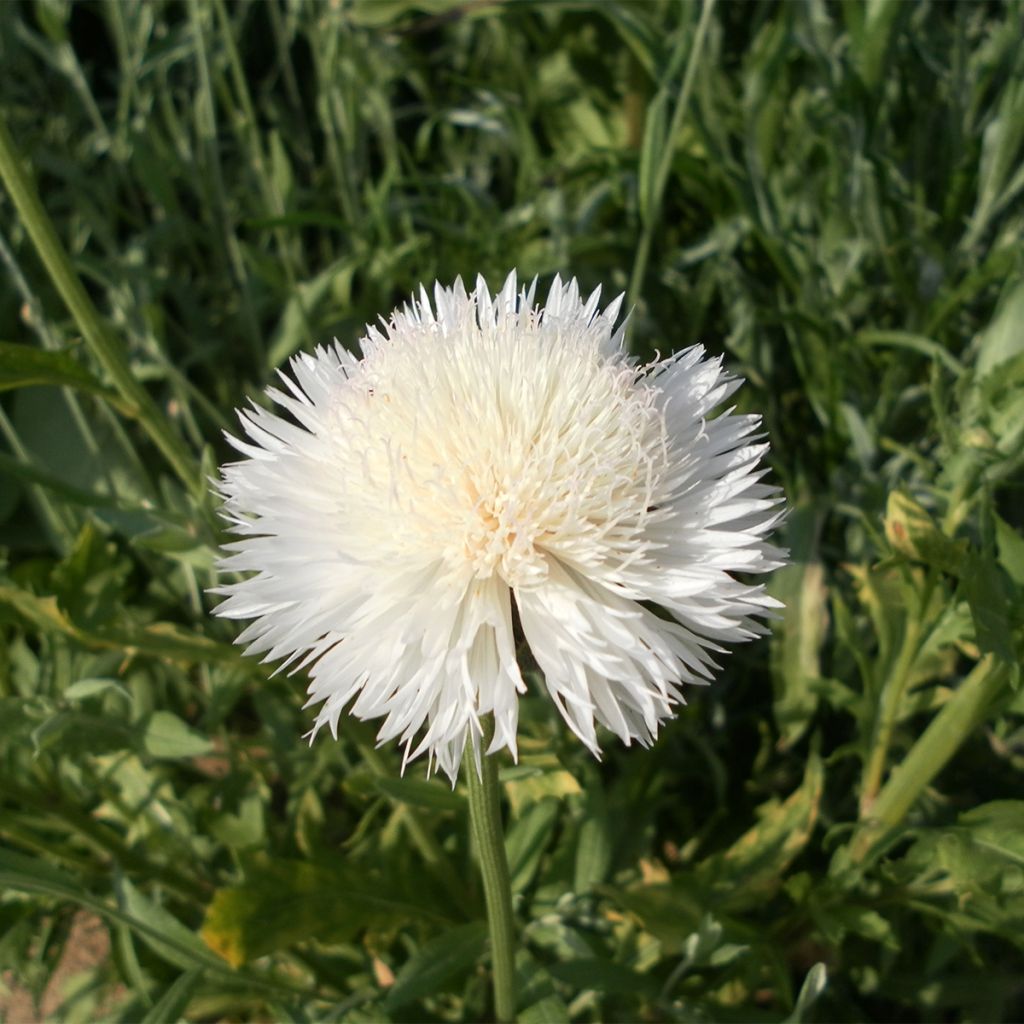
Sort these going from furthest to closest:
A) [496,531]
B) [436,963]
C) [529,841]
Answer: [529,841], [436,963], [496,531]

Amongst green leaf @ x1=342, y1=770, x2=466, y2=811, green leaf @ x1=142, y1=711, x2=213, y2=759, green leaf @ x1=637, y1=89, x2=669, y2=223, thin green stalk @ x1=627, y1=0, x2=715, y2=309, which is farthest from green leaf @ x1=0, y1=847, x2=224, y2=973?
green leaf @ x1=637, y1=89, x2=669, y2=223

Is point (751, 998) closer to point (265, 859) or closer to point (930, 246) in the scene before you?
point (265, 859)

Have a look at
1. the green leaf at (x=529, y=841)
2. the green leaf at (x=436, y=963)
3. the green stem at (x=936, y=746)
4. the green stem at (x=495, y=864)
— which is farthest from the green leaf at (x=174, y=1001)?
the green stem at (x=936, y=746)

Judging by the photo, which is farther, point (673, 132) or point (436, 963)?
point (673, 132)

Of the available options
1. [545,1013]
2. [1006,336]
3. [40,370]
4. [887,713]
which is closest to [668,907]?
[545,1013]

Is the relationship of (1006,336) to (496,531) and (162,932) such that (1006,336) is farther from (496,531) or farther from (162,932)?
(162,932)

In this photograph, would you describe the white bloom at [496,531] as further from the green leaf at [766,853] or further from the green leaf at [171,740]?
the green leaf at [766,853]
